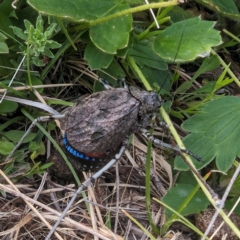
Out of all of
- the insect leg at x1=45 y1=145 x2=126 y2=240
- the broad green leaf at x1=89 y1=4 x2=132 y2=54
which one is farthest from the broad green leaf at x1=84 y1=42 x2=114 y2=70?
the insect leg at x1=45 y1=145 x2=126 y2=240

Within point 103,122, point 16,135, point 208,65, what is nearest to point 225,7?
point 208,65

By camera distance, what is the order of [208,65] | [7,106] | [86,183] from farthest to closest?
1. [208,65]
2. [7,106]
3. [86,183]

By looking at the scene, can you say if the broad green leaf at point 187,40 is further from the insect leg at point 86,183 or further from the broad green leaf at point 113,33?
the insect leg at point 86,183

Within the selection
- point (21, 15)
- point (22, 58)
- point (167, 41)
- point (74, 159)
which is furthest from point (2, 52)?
point (167, 41)

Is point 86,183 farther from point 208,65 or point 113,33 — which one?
point 208,65

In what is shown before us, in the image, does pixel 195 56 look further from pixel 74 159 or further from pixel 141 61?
pixel 74 159

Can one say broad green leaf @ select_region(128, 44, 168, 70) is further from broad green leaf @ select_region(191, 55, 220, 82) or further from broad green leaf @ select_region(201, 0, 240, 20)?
broad green leaf @ select_region(201, 0, 240, 20)
